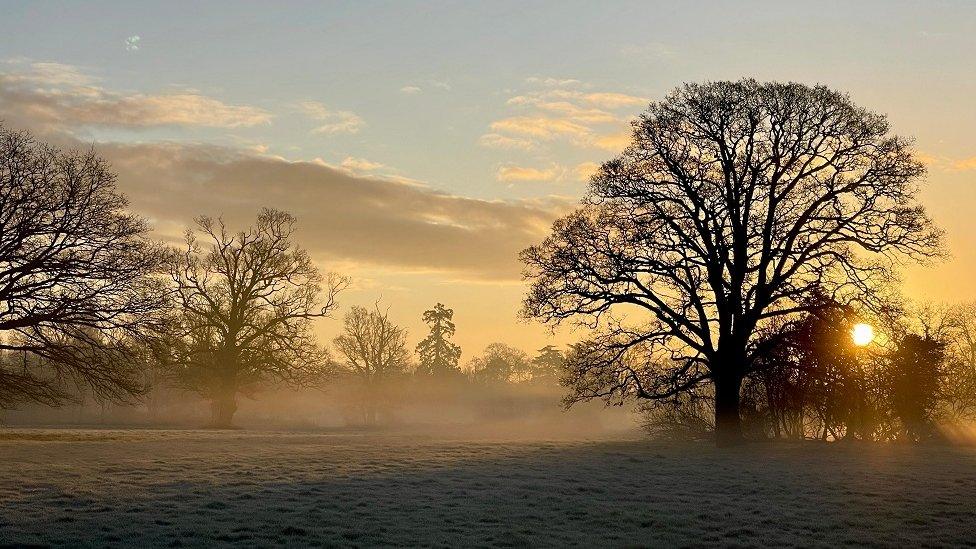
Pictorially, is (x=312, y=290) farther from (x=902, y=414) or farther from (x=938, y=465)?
(x=938, y=465)

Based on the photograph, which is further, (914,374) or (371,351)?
(371,351)

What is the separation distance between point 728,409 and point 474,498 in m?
16.5

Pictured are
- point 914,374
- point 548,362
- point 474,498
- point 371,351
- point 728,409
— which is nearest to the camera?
point 474,498

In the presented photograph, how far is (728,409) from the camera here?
1248 inches

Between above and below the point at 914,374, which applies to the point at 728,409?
below

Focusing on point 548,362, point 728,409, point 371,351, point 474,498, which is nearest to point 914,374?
point 728,409

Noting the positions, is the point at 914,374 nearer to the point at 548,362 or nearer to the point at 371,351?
the point at 371,351

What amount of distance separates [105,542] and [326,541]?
357 centimetres

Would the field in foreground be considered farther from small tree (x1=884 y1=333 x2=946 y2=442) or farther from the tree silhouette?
the tree silhouette

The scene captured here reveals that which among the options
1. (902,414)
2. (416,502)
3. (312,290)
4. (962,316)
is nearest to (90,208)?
(416,502)

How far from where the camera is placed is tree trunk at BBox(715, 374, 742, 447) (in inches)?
1240

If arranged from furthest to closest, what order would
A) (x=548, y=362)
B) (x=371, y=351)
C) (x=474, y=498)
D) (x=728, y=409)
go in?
(x=548, y=362) → (x=371, y=351) → (x=728, y=409) → (x=474, y=498)

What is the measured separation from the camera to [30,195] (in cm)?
2967

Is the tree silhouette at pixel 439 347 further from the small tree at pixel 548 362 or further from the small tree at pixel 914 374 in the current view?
the small tree at pixel 914 374
